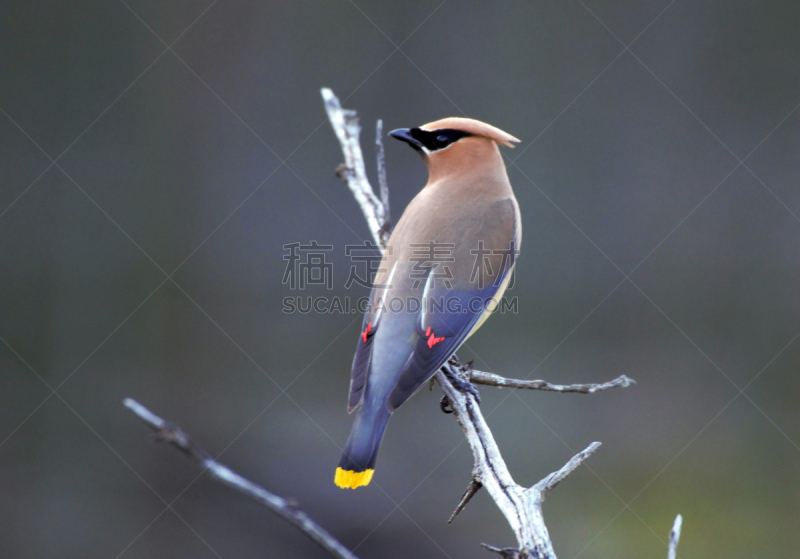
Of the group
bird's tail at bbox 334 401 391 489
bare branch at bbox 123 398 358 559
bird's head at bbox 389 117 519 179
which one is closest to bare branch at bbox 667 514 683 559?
bare branch at bbox 123 398 358 559

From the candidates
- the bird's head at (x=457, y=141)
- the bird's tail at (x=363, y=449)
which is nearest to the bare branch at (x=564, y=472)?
the bird's tail at (x=363, y=449)

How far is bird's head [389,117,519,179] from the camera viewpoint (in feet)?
9.07

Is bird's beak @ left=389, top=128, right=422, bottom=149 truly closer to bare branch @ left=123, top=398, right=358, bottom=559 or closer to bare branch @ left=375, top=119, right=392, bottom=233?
bare branch @ left=375, top=119, right=392, bottom=233

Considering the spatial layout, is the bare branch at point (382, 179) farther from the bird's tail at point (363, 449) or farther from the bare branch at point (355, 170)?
the bird's tail at point (363, 449)

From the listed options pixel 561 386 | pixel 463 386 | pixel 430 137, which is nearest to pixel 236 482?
pixel 561 386

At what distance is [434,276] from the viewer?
2387 millimetres

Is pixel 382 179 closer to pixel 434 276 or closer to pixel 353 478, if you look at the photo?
pixel 434 276

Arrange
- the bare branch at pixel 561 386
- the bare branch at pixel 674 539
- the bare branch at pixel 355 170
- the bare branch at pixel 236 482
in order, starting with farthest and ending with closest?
the bare branch at pixel 355 170, the bare branch at pixel 561 386, the bare branch at pixel 674 539, the bare branch at pixel 236 482

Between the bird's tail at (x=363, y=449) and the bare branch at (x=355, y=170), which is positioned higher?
the bare branch at (x=355, y=170)

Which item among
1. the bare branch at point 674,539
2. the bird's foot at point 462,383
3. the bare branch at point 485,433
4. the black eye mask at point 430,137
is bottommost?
the bird's foot at point 462,383

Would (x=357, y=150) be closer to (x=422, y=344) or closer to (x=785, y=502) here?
(x=422, y=344)

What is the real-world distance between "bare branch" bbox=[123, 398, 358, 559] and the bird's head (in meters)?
2.13

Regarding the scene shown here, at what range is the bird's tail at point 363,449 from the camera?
203cm

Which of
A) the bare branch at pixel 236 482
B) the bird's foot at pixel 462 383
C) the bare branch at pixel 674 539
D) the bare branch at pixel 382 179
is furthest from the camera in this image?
the bare branch at pixel 382 179
